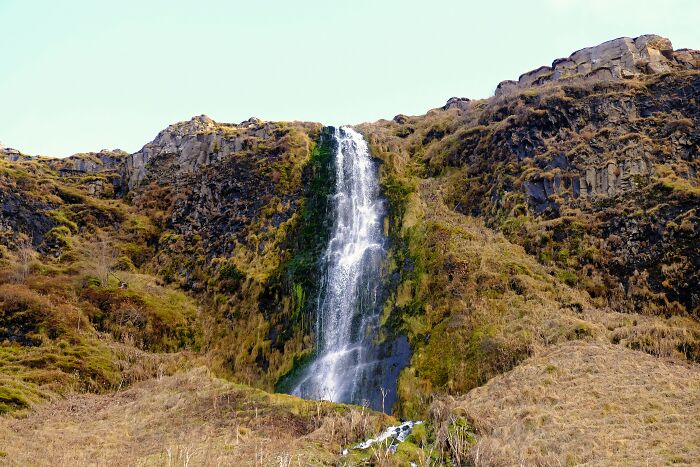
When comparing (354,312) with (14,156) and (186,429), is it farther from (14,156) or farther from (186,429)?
(14,156)

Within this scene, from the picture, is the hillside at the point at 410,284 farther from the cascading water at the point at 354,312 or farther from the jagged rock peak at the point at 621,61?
the cascading water at the point at 354,312

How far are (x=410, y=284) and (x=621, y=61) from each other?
1158 inches

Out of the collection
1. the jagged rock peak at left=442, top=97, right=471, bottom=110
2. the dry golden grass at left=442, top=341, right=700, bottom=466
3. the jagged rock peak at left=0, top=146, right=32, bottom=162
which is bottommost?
the dry golden grass at left=442, top=341, right=700, bottom=466

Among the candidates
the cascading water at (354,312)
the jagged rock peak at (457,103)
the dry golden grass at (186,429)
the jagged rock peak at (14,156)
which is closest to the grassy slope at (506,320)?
the cascading water at (354,312)

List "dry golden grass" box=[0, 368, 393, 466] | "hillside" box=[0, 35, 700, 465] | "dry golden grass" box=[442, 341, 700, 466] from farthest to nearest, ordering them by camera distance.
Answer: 1. "hillside" box=[0, 35, 700, 465]
2. "dry golden grass" box=[0, 368, 393, 466]
3. "dry golden grass" box=[442, 341, 700, 466]

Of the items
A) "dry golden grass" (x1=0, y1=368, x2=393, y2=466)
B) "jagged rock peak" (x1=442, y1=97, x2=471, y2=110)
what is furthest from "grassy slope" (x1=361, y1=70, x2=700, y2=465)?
"jagged rock peak" (x1=442, y1=97, x2=471, y2=110)

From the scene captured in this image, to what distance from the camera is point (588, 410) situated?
17.8 meters

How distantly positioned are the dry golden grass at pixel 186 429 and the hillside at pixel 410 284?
0.12 meters

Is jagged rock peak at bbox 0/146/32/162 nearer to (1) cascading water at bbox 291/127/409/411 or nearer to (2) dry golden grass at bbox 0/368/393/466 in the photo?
(1) cascading water at bbox 291/127/409/411

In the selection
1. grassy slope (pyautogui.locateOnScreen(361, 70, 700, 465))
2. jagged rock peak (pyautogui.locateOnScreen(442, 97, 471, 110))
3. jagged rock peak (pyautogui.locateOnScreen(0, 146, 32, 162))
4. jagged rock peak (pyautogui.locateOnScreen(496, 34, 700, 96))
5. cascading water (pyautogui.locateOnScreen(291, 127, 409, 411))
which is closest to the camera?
grassy slope (pyautogui.locateOnScreen(361, 70, 700, 465))

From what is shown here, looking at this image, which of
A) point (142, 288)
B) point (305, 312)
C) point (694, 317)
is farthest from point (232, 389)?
point (694, 317)

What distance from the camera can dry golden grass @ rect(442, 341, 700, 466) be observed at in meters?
15.0

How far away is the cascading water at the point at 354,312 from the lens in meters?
27.0

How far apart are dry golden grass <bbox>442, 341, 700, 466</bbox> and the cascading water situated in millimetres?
5801
